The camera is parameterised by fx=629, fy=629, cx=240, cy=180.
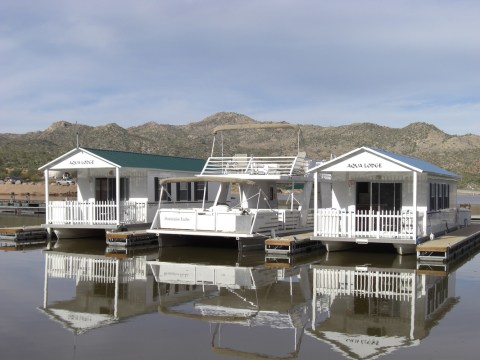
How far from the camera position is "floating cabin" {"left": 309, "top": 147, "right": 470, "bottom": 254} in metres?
21.2

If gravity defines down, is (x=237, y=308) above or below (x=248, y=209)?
below

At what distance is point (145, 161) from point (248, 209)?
7.20m

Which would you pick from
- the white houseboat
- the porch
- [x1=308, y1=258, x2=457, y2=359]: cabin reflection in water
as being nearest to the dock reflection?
the porch

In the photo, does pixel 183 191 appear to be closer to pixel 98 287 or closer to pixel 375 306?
pixel 98 287

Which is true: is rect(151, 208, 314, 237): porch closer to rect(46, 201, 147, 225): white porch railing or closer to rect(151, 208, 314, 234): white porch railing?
rect(151, 208, 314, 234): white porch railing

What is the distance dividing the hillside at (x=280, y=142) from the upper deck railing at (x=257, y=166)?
6582cm

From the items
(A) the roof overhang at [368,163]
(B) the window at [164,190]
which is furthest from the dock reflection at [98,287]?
(A) the roof overhang at [368,163]

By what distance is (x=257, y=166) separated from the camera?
26.5 metres

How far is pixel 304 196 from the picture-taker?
90.2 ft

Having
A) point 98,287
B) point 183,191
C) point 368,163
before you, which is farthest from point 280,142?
point 98,287

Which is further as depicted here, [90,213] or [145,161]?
[145,161]

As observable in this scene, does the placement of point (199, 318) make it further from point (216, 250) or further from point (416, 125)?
point (416, 125)

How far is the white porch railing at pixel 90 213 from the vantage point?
26438 millimetres

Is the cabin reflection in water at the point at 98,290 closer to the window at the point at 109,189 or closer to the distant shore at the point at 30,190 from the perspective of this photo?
the window at the point at 109,189
